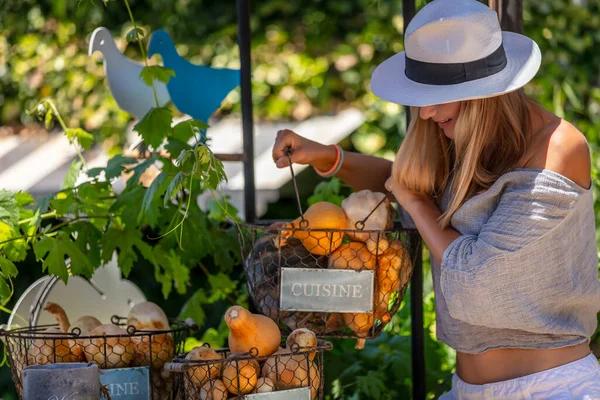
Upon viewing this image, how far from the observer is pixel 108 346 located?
166cm

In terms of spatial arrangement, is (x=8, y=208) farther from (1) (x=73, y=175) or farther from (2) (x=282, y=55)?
(2) (x=282, y=55)

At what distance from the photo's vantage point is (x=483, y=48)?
157 cm

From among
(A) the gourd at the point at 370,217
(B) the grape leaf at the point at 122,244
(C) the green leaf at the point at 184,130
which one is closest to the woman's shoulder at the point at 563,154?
(A) the gourd at the point at 370,217

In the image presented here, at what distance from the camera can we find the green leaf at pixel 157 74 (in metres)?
1.98

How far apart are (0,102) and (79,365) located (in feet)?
16.2

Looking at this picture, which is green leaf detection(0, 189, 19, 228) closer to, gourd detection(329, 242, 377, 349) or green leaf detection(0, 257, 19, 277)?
green leaf detection(0, 257, 19, 277)

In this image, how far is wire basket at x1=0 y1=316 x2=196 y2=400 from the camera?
166 centimetres

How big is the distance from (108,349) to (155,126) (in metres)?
0.56

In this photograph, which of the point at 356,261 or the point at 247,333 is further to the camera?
the point at 356,261

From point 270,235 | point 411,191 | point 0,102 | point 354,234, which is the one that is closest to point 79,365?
point 270,235

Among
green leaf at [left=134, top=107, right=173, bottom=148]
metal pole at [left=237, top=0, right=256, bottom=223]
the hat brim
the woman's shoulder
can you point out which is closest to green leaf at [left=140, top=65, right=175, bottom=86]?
green leaf at [left=134, top=107, right=173, bottom=148]

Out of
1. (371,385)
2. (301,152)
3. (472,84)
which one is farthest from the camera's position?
(371,385)

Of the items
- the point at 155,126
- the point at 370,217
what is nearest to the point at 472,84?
the point at 370,217

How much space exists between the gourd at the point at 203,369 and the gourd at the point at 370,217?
1.18 feet
